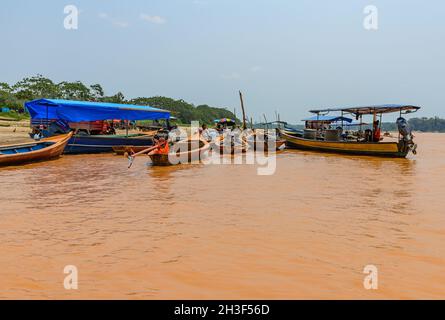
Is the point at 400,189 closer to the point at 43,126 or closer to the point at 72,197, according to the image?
the point at 72,197

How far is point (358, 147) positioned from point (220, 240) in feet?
55.0

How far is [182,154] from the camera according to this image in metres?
14.4

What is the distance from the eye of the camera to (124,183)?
395 inches

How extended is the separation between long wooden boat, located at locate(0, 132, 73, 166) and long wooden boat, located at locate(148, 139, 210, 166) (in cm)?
459

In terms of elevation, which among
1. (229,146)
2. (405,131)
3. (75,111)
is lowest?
(229,146)

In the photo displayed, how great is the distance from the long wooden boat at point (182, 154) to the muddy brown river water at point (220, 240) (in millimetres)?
3614

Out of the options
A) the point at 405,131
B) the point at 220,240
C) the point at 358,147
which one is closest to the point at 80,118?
the point at 358,147

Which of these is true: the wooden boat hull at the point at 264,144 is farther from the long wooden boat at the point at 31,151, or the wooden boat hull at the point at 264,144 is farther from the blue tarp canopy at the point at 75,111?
the long wooden boat at the point at 31,151

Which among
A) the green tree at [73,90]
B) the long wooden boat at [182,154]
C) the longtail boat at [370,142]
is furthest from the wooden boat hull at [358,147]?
the green tree at [73,90]

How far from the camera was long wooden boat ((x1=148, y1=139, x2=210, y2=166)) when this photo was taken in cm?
1345

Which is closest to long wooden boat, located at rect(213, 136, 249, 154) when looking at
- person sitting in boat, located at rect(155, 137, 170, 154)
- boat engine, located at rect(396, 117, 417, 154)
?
person sitting in boat, located at rect(155, 137, 170, 154)

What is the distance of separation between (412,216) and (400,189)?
338cm

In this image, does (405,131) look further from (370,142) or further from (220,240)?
(220,240)
